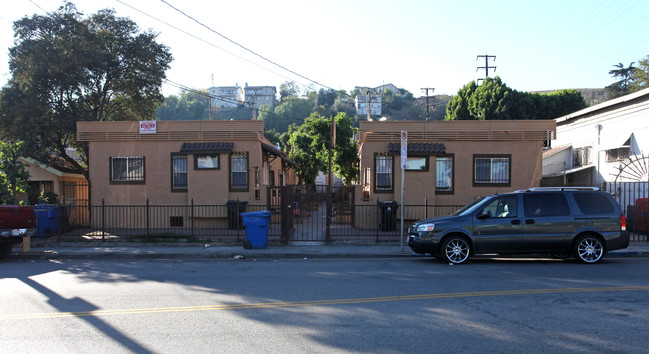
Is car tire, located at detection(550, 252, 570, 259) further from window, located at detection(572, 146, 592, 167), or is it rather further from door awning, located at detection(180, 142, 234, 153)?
window, located at detection(572, 146, 592, 167)

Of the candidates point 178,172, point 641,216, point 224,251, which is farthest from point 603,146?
point 178,172

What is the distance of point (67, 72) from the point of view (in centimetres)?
1861

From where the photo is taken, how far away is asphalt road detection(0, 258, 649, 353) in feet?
18.1

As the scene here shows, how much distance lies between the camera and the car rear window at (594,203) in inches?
439

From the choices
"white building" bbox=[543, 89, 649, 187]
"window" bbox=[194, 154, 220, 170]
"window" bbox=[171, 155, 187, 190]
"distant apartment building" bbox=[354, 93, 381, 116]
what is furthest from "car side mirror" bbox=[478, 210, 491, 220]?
"distant apartment building" bbox=[354, 93, 381, 116]

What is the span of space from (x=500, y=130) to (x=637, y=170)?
6.35m

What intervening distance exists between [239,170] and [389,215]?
20.0ft

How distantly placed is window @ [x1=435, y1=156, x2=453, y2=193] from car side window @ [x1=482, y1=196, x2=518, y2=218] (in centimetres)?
631

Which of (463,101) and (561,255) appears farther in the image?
(463,101)

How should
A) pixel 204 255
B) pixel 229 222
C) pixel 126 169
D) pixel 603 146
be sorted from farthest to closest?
pixel 603 146
pixel 126 169
pixel 229 222
pixel 204 255

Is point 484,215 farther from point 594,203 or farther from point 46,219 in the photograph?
point 46,219

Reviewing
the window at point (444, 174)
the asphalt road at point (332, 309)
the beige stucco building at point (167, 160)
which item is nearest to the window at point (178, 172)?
the beige stucco building at point (167, 160)

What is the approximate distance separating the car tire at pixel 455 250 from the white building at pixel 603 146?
10797mm

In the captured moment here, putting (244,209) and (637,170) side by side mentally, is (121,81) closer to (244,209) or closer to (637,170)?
(244,209)
